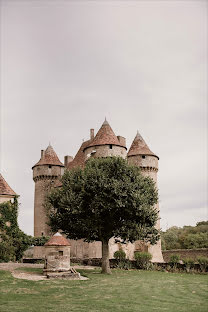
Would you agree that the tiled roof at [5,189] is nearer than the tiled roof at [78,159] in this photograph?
Yes

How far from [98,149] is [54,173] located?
11444 millimetres

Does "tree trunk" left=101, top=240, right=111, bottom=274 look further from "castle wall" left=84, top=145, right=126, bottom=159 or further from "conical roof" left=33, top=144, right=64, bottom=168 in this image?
"conical roof" left=33, top=144, right=64, bottom=168

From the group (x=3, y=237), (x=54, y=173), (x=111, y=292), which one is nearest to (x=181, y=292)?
(x=111, y=292)

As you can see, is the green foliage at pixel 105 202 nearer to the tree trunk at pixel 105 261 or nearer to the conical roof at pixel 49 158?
the tree trunk at pixel 105 261

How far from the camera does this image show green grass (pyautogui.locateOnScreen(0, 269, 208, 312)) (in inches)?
488

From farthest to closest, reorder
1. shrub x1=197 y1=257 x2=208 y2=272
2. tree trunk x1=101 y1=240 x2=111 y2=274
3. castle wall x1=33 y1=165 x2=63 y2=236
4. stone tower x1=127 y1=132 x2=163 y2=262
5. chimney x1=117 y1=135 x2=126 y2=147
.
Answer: castle wall x1=33 y1=165 x2=63 y2=236
stone tower x1=127 y1=132 x2=163 y2=262
chimney x1=117 y1=135 x2=126 y2=147
shrub x1=197 y1=257 x2=208 y2=272
tree trunk x1=101 y1=240 x2=111 y2=274

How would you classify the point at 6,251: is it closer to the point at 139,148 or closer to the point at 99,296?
the point at 99,296

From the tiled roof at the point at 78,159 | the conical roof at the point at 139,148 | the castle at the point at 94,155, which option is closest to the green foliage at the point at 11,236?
the castle at the point at 94,155

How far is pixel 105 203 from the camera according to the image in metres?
24.0

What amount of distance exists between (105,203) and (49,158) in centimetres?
2526

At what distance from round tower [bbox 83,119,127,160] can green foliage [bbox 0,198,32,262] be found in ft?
33.2

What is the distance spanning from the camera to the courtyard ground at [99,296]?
12383 mm

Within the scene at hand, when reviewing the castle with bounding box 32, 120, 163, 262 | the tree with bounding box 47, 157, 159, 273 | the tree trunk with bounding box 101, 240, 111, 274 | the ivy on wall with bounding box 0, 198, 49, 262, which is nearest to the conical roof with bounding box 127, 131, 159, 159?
the castle with bounding box 32, 120, 163, 262

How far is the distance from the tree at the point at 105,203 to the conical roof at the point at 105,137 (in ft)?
38.3
